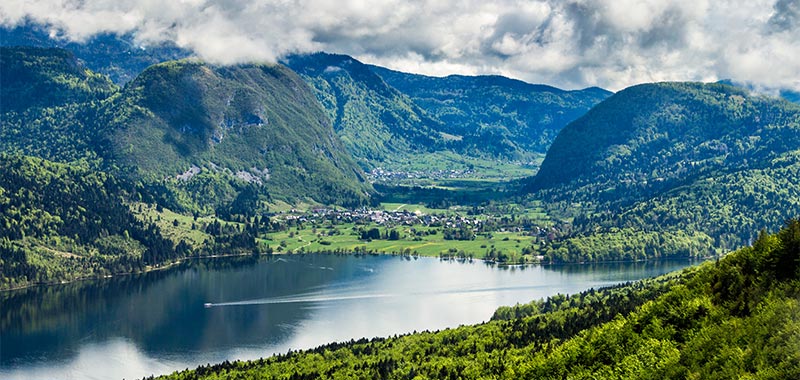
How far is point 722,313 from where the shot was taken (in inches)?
1580

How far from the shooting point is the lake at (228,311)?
12481 centimetres

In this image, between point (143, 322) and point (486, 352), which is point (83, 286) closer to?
point (143, 322)

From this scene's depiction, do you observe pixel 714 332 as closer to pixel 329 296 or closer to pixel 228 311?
pixel 228 311

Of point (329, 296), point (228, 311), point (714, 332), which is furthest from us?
point (329, 296)

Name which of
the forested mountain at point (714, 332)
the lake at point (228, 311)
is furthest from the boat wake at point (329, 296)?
the forested mountain at point (714, 332)

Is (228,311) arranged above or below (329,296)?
below

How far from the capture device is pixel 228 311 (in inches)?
6038

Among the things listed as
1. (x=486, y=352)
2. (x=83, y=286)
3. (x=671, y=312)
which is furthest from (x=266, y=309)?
(x=671, y=312)

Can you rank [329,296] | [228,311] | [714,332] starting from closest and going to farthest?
[714,332], [228,311], [329,296]

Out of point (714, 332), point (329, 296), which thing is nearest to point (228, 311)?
point (329, 296)

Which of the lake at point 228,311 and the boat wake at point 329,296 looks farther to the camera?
the boat wake at point 329,296

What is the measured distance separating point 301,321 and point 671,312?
106m

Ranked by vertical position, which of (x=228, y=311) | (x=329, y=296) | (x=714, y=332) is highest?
(x=714, y=332)

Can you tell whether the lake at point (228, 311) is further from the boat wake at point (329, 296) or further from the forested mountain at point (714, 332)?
the forested mountain at point (714, 332)
